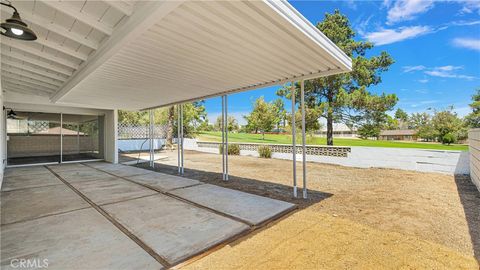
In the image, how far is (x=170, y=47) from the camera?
10.3ft

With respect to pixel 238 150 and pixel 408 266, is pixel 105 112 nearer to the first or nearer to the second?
pixel 238 150

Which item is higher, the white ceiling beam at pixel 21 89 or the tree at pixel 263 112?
the tree at pixel 263 112

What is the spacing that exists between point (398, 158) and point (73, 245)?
8.62 meters

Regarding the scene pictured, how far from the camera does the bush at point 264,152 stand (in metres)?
10.8

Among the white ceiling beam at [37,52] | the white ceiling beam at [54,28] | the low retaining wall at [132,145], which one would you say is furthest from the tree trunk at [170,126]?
the white ceiling beam at [54,28]

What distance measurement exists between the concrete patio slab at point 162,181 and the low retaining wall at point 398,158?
5674 mm

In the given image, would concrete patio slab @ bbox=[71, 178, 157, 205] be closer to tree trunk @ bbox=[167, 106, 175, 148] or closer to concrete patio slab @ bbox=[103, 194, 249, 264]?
concrete patio slab @ bbox=[103, 194, 249, 264]

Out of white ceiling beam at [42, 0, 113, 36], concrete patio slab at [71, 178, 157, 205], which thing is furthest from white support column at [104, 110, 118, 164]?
white ceiling beam at [42, 0, 113, 36]

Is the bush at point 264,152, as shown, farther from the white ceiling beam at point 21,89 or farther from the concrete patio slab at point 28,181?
the white ceiling beam at point 21,89

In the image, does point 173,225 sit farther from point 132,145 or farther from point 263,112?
point 263,112

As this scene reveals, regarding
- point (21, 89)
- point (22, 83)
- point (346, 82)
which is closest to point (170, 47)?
point (22, 83)

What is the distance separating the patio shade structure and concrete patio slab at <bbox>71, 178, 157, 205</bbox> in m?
2.47

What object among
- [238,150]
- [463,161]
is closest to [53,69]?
[238,150]

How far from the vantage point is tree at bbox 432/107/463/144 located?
2155 cm
